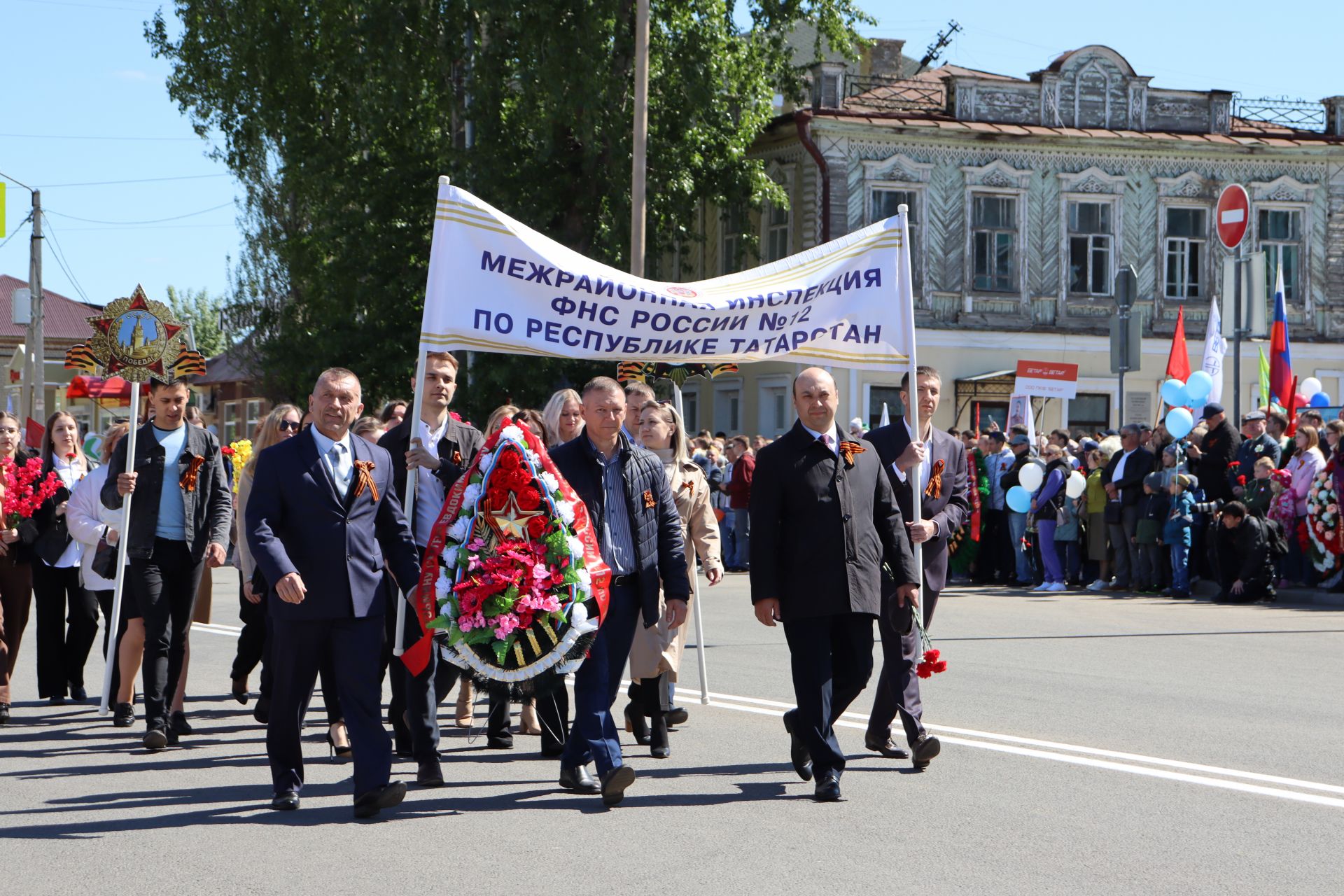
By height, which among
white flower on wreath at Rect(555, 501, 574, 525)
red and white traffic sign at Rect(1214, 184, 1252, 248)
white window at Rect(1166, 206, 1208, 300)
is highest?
white window at Rect(1166, 206, 1208, 300)

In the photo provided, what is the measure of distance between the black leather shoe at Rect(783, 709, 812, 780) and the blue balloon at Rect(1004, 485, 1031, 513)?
13.9 meters

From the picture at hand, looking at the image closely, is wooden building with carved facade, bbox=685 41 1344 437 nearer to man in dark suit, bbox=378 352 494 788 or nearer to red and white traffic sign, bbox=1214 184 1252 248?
red and white traffic sign, bbox=1214 184 1252 248

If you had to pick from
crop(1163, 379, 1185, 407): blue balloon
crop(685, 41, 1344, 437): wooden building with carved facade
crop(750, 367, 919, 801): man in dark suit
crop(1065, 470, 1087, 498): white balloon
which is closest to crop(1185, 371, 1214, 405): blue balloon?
crop(1163, 379, 1185, 407): blue balloon

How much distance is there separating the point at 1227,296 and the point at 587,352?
1476 cm

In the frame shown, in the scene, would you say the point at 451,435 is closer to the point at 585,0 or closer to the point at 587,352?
the point at 587,352

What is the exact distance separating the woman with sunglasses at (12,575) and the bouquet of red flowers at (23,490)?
0.07 meters

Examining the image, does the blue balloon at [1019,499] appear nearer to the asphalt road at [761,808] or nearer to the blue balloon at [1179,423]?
the blue balloon at [1179,423]

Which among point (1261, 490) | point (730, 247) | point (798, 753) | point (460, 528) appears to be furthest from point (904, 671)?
point (730, 247)

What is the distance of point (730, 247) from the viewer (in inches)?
1561

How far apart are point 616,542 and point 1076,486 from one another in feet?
46.5

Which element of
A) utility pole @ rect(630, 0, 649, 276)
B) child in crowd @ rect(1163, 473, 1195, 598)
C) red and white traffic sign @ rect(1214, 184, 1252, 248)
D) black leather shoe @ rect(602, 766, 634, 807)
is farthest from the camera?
utility pole @ rect(630, 0, 649, 276)

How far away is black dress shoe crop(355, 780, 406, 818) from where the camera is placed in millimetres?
7383

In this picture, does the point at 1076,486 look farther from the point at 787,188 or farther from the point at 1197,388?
the point at 787,188

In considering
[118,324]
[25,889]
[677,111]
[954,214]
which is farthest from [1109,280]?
[25,889]
